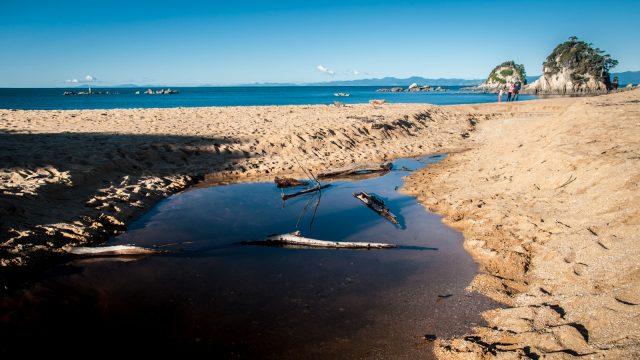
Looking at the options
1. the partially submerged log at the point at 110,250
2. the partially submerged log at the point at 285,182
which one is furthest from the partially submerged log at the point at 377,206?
the partially submerged log at the point at 110,250

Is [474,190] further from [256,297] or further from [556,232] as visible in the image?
[256,297]

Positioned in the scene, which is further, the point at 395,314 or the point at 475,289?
the point at 475,289

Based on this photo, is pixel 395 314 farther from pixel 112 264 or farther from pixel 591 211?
pixel 112 264

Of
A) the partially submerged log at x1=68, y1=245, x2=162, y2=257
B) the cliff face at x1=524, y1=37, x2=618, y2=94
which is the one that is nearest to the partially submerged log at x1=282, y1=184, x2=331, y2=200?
the partially submerged log at x1=68, y1=245, x2=162, y2=257

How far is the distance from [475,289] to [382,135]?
11504 mm

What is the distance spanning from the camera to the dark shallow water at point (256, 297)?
3635 mm

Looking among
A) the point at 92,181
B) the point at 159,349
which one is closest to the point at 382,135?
the point at 92,181

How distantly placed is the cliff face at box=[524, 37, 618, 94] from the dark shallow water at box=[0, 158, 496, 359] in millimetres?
71900

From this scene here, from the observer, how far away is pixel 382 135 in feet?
50.9

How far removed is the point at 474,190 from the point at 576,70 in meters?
71.1

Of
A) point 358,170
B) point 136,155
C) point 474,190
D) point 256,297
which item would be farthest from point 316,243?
point 136,155

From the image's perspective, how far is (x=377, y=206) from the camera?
7.57 meters

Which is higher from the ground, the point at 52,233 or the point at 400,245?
the point at 52,233

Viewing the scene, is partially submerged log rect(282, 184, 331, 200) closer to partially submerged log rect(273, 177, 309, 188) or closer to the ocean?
partially submerged log rect(273, 177, 309, 188)
